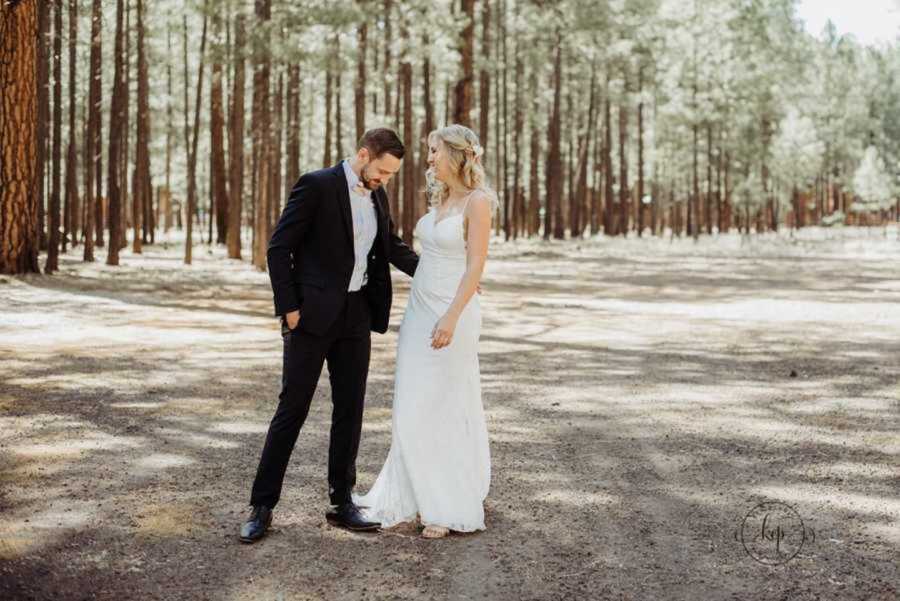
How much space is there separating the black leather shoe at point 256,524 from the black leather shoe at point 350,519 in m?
0.37

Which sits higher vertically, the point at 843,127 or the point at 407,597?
the point at 843,127

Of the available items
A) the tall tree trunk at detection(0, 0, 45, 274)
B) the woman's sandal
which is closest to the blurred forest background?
the tall tree trunk at detection(0, 0, 45, 274)

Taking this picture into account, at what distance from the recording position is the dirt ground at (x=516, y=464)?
4.54 m

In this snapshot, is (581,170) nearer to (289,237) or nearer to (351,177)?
(351,177)

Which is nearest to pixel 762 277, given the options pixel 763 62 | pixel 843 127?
pixel 763 62

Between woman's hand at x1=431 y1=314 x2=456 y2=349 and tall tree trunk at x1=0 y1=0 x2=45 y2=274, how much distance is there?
47.7ft

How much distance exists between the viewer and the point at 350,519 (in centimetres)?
527

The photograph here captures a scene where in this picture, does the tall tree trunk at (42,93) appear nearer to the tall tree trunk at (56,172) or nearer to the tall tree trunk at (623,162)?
the tall tree trunk at (56,172)

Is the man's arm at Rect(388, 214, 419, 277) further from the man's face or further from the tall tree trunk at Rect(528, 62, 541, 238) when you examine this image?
the tall tree trunk at Rect(528, 62, 541, 238)

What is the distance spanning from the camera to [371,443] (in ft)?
24.3

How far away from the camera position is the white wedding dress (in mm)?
5289

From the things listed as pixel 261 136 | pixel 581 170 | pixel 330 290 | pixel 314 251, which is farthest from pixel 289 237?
pixel 581 170

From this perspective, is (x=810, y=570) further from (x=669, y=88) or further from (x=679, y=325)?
(x=669, y=88)

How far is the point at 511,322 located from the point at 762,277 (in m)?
13.0
